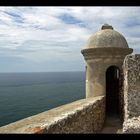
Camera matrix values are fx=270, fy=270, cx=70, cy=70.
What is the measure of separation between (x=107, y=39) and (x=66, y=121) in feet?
18.2

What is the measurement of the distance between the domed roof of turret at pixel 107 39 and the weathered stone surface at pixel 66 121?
214 cm

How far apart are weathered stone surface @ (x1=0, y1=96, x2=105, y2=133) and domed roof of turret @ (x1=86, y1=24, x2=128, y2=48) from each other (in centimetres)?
214

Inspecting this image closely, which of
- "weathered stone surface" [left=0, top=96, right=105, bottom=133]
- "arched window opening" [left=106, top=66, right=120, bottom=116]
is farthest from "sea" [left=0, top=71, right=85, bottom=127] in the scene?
"weathered stone surface" [left=0, top=96, right=105, bottom=133]

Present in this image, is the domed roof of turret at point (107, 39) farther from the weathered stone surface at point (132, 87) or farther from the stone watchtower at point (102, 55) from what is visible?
the weathered stone surface at point (132, 87)

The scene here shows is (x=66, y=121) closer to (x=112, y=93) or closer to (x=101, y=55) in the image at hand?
(x=101, y=55)

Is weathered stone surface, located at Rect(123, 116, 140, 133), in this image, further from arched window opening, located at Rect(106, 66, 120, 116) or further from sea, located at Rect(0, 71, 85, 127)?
sea, located at Rect(0, 71, 85, 127)

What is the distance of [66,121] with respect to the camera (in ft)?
18.4

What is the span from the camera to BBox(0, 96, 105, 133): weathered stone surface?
474cm

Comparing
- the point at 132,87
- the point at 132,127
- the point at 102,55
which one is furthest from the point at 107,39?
the point at 132,127

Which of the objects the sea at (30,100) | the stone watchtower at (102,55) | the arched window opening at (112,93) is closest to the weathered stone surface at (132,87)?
the stone watchtower at (102,55)

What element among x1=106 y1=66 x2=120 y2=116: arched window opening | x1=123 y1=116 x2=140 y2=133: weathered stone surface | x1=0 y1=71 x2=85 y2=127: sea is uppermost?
x1=106 y1=66 x2=120 y2=116: arched window opening
